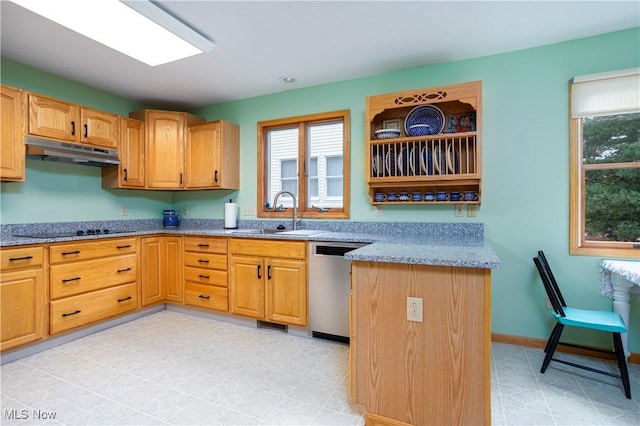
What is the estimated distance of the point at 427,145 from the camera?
269 centimetres

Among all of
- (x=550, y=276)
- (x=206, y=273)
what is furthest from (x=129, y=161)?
(x=550, y=276)

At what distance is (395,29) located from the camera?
7.66ft

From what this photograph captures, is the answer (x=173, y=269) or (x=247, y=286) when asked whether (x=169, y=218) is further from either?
(x=247, y=286)

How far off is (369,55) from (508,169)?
5.05ft

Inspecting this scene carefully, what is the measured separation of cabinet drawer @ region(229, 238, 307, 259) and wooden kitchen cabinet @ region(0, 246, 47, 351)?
4.95 feet

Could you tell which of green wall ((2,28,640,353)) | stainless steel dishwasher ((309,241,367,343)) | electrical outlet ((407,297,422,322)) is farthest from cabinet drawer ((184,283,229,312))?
electrical outlet ((407,297,422,322))

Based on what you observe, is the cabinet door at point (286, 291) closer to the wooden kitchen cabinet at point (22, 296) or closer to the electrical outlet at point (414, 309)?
the electrical outlet at point (414, 309)

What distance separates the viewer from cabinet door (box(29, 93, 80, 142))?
8.76 ft

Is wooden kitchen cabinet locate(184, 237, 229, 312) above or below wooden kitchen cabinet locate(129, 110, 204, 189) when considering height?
below

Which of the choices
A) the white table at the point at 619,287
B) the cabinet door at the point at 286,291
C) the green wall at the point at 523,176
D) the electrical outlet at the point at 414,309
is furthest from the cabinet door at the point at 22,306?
the white table at the point at 619,287

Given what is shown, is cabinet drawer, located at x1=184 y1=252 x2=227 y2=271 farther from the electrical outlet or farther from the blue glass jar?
the electrical outlet

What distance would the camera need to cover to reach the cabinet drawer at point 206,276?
10.5 ft

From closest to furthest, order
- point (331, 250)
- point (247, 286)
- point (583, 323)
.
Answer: point (583, 323), point (331, 250), point (247, 286)

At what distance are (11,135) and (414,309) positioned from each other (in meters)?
3.33
